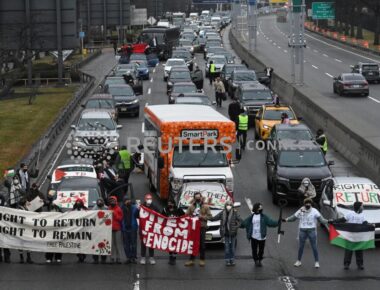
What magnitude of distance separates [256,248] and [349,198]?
3.65 m

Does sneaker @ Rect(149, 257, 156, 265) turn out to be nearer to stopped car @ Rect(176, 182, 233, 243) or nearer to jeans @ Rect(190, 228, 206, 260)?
jeans @ Rect(190, 228, 206, 260)

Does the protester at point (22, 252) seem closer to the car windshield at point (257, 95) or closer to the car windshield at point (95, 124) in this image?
the car windshield at point (95, 124)

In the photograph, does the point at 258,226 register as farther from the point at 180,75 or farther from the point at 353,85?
the point at 180,75

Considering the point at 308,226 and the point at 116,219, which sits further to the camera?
the point at 116,219

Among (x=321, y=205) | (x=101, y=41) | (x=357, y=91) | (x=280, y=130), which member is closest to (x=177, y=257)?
(x=321, y=205)

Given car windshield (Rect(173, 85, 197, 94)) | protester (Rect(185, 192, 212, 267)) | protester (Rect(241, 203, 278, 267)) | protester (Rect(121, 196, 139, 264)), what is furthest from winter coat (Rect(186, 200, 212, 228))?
car windshield (Rect(173, 85, 197, 94))

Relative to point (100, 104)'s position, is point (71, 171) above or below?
above

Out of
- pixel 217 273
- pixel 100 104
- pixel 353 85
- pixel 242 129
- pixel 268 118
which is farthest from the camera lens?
pixel 353 85

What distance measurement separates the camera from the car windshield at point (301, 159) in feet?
83.1

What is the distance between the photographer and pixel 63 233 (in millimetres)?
18672

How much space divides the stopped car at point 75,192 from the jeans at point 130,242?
2780 mm

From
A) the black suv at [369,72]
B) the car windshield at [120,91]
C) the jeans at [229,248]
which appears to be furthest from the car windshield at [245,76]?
the jeans at [229,248]

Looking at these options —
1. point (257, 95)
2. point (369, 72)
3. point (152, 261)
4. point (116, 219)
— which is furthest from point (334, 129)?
point (369, 72)

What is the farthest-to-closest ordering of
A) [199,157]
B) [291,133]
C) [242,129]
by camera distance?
[242,129], [291,133], [199,157]
